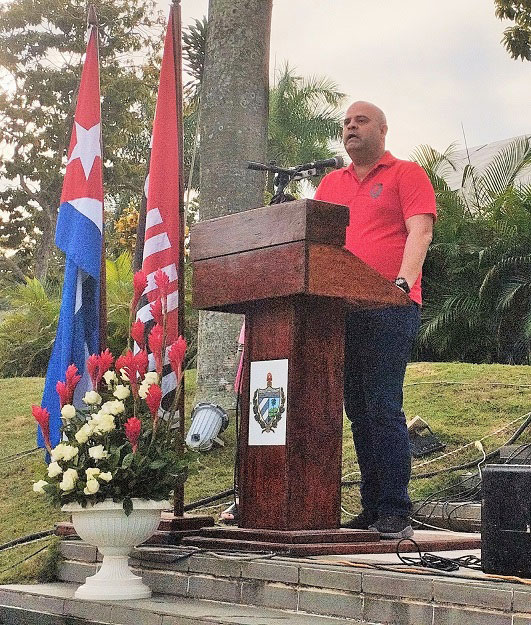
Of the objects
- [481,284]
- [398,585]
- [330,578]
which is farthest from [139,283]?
[481,284]

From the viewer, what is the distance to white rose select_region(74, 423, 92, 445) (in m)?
4.32

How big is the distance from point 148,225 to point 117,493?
1.64 metres

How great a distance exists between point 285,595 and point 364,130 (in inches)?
83.8

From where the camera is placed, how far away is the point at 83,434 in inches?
170

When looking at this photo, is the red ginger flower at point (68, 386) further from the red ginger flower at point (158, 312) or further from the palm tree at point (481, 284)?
the palm tree at point (481, 284)

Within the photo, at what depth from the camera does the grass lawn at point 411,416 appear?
6.49 m

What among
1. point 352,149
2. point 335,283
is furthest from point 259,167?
point 335,283

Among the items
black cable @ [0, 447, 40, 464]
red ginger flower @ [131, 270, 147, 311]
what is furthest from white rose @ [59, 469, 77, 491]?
black cable @ [0, 447, 40, 464]

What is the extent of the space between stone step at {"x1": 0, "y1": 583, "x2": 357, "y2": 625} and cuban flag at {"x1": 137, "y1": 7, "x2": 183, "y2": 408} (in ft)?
3.78

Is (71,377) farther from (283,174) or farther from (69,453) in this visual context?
(283,174)

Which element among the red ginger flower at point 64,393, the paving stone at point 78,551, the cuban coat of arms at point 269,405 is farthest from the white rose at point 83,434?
the paving stone at point 78,551

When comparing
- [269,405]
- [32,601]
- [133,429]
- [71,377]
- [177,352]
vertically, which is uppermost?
[177,352]

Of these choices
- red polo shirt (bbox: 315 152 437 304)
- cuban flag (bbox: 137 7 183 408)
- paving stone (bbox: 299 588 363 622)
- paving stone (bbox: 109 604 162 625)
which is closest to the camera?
paving stone (bbox: 299 588 363 622)

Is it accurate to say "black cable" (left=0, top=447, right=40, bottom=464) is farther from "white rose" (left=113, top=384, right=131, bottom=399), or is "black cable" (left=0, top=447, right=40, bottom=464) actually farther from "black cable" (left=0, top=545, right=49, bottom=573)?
"white rose" (left=113, top=384, right=131, bottom=399)
